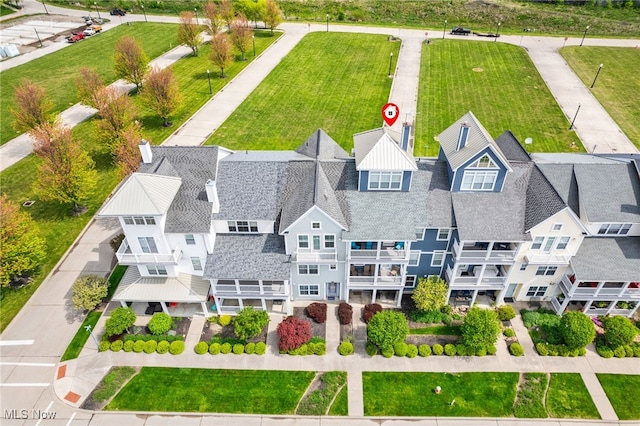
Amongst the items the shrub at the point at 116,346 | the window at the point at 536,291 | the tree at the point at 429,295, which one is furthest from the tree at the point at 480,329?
the shrub at the point at 116,346

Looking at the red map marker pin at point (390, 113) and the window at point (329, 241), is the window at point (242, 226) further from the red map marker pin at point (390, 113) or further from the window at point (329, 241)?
the red map marker pin at point (390, 113)

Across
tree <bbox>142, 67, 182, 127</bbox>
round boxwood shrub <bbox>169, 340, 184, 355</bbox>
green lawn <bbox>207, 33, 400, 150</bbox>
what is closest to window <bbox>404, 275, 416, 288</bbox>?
round boxwood shrub <bbox>169, 340, 184, 355</bbox>

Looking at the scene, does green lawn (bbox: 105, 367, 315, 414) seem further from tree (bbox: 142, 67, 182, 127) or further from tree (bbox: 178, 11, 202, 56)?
tree (bbox: 178, 11, 202, 56)

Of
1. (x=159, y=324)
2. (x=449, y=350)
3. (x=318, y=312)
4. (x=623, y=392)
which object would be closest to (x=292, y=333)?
(x=318, y=312)

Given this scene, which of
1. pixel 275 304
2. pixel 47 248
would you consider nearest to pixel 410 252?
pixel 275 304

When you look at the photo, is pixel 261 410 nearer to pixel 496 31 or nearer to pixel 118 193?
pixel 118 193

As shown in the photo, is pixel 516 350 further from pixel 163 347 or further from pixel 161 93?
pixel 161 93
